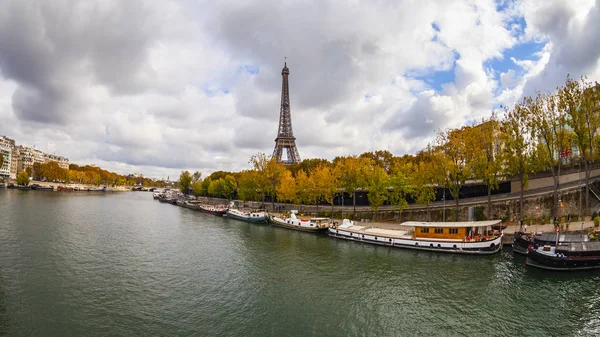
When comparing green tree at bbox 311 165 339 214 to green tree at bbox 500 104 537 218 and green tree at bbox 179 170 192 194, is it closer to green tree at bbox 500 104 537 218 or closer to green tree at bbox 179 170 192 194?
green tree at bbox 500 104 537 218

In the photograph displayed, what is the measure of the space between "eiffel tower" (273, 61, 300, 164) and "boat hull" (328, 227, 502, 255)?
73396mm

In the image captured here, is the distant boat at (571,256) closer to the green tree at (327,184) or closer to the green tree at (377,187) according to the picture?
the green tree at (377,187)

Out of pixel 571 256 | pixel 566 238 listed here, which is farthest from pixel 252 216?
pixel 571 256

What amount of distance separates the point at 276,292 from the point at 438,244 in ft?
79.0

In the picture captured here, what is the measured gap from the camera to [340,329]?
64.4 ft

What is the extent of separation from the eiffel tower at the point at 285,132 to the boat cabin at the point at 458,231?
256 ft

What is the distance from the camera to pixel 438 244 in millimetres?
38844

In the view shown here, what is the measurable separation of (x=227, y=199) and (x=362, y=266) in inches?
3549

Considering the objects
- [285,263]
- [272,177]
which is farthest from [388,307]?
[272,177]

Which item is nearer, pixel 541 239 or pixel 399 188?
pixel 541 239

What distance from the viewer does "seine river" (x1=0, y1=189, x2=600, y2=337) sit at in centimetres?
1981

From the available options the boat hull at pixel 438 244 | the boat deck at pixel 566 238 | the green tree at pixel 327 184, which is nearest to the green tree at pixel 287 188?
the green tree at pixel 327 184

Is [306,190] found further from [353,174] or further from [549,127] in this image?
[549,127]

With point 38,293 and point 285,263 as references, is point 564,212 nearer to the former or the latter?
point 285,263
